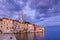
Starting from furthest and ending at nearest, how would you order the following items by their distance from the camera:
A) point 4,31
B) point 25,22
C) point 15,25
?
point 25,22
point 15,25
point 4,31

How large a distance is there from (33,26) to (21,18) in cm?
552

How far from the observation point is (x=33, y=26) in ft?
138

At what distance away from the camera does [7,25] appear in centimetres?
3591

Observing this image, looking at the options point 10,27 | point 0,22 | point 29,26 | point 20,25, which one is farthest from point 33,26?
point 0,22

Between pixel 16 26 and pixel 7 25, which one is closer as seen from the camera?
pixel 7 25

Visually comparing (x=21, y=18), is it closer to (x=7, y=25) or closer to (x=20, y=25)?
(x=20, y=25)

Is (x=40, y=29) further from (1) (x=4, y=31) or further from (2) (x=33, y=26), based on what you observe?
(1) (x=4, y=31)

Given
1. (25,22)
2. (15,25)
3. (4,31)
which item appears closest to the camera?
(4,31)

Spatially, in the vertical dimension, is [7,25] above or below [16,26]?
above

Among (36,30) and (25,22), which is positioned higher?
(25,22)

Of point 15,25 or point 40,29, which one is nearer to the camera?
point 15,25

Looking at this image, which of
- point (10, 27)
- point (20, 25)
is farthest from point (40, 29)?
point (10, 27)

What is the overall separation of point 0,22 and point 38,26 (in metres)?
13.6

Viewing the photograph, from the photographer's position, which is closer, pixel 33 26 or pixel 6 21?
pixel 6 21
